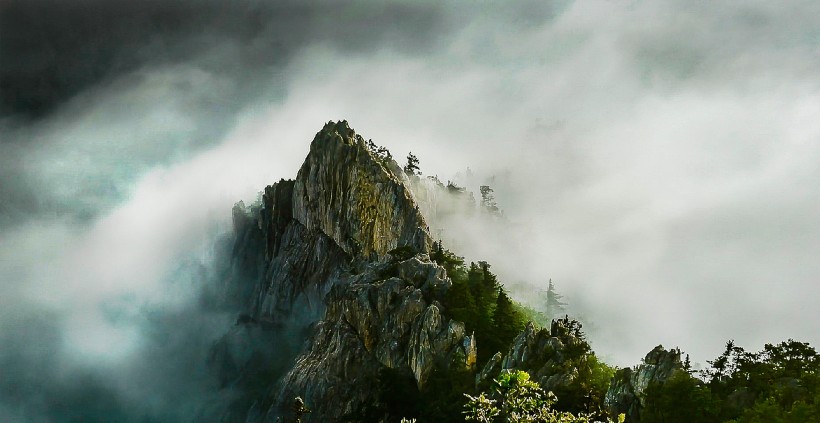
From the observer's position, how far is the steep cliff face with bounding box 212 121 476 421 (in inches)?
4963

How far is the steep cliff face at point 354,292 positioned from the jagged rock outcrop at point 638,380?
35.9 meters

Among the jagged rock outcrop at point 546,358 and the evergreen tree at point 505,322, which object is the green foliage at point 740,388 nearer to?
the jagged rock outcrop at point 546,358

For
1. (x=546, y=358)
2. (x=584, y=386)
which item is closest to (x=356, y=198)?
(x=546, y=358)

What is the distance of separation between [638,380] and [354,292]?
7231 centimetres

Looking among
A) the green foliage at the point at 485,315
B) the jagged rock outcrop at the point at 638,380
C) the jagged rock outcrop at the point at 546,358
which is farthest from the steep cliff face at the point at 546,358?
the green foliage at the point at 485,315

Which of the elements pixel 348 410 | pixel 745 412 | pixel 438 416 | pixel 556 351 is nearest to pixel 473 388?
pixel 438 416

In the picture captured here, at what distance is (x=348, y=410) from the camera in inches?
5118

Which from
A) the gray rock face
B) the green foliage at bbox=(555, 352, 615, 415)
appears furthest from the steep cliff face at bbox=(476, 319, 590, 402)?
the gray rock face

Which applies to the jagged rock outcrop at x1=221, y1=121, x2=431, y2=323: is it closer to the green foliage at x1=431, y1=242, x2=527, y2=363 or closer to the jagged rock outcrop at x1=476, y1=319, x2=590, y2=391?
the green foliage at x1=431, y1=242, x2=527, y2=363

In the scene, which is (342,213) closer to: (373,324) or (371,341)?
(373,324)

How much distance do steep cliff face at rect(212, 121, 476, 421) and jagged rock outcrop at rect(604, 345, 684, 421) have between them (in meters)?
35.9

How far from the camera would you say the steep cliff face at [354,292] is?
12606 centimetres

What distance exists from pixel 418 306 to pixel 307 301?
255ft

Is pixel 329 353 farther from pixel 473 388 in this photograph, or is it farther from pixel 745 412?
pixel 745 412
